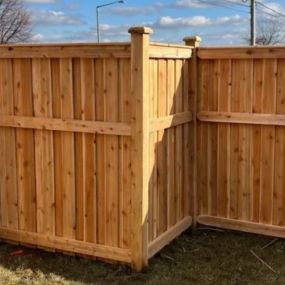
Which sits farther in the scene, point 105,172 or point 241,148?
point 241,148

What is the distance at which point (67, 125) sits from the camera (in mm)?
4383

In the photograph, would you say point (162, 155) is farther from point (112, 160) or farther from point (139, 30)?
point (139, 30)

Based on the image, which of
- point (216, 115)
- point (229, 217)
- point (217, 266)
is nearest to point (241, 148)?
point (216, 115)

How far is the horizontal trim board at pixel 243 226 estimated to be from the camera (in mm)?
4981

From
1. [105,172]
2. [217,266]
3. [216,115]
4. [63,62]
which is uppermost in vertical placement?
[63,62]

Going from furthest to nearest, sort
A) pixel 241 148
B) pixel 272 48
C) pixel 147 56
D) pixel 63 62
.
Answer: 1. pixel 241 148
2. pixel 272 48
3. pixel 63 62
4. pixel 147 56

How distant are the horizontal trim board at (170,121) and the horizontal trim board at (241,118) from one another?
0.55 ft

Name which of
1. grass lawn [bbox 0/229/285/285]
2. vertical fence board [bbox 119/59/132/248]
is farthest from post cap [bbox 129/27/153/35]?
grass lawn [bbox 0/229/285/285]

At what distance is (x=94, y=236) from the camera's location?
444cm

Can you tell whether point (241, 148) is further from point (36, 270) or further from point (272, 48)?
point (36, 270)

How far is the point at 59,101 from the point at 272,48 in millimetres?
1968

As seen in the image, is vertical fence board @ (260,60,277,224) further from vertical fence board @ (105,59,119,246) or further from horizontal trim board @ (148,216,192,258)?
vertical fence board @ (105,59,119,246)

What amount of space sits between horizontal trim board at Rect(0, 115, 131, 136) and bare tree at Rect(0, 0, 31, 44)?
82.9 feet

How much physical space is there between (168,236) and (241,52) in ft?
6.02
